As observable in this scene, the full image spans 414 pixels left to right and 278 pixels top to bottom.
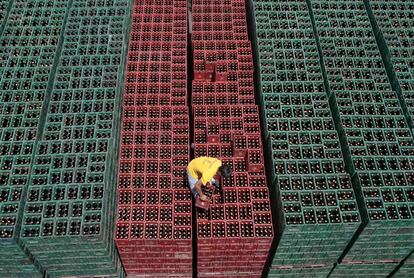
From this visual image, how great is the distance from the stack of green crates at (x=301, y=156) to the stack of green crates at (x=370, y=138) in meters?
0.99

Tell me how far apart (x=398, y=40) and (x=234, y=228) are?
2358cm

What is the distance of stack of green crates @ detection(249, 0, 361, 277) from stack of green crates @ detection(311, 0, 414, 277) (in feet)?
3.26

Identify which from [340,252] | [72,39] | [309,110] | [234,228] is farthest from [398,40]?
[72,39]

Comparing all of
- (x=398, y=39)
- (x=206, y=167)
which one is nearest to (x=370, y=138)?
(x=398, y=39)

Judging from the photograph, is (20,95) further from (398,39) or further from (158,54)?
(398,39)

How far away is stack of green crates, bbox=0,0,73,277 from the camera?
27.5 m

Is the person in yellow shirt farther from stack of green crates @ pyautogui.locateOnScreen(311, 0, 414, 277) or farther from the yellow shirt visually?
stack of green crates @ pyautogui.locateOnScreen(311, 0, 414, 277)

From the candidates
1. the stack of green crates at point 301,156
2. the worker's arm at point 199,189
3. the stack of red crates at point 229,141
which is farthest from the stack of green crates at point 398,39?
the worker's arm at point 199,189

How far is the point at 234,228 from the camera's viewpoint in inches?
1135

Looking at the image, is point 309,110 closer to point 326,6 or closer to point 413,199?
point 413,199

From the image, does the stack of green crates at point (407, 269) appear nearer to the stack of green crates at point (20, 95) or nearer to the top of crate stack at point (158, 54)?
the top of crate stack at point (158, 54)

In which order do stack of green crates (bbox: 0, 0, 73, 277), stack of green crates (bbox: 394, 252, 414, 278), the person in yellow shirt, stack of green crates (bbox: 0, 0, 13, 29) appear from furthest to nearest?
stack of green crates (bbox: 0, 0, 13, 29) < stack of green crates (bbox: 394, 252, 414, 278) < stack of green crates (bbox: 0, 0, 73, 277) < the person in yellow shirt

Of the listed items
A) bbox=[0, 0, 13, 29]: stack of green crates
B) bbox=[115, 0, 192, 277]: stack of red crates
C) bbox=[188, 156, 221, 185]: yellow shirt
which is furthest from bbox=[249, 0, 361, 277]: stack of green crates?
bbox=[0, 0, 13, 29]: stack of green crates

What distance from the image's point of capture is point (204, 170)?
26.9 meters
